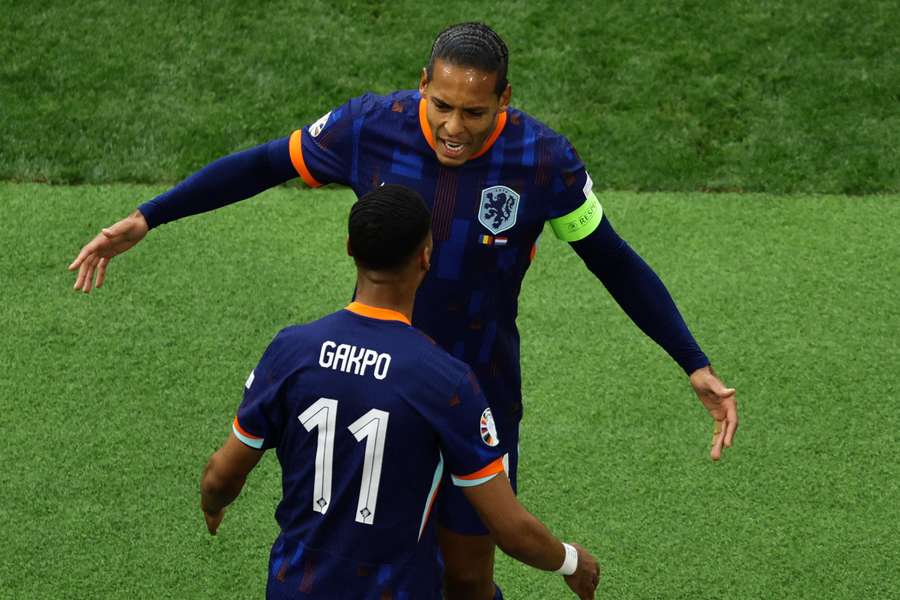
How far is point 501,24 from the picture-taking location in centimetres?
878

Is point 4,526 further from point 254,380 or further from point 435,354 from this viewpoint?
point 435,354

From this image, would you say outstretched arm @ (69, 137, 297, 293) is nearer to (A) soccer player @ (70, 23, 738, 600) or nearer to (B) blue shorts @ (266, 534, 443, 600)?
(A) soccer player @ (70, 23, 738, 600)

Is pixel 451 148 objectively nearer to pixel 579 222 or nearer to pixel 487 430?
pixel 579 222

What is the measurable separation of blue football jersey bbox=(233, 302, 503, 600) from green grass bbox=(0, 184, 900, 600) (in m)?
1.92

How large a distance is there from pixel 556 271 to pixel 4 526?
314cm

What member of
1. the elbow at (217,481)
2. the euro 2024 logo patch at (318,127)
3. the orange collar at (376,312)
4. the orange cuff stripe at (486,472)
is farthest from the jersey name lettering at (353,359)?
the euro 2024 logo patch at (318,127)

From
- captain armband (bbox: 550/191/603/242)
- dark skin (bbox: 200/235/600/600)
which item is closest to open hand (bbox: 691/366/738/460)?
captain armband (bbox: 550/191/603/242)

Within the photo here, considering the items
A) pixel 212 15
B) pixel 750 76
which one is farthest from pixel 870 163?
pixel 212 15

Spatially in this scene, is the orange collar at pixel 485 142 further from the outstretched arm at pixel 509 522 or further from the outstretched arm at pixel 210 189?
the outstretched arm at pixel 509 522

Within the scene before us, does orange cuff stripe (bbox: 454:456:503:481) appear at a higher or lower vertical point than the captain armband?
lower

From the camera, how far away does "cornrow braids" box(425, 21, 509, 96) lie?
3516mm

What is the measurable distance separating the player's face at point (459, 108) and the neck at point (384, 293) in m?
0.58

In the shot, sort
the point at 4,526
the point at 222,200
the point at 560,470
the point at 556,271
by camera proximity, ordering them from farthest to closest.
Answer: the point at 556,271 < the point at 560,470 < the point at 4,526 < the point at 222,200

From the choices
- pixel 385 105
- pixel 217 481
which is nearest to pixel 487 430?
pixel 217 481
